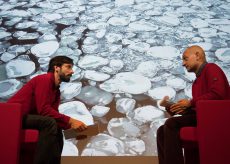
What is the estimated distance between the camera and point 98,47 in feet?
8.91

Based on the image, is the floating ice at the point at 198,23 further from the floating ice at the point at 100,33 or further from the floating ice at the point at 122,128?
the floating ice at the point at 122,128

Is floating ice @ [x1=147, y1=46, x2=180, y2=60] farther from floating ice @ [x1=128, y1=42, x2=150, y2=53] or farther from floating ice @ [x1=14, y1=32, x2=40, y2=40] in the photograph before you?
floating ice @ [x1=14, y1=32, x2=40, y2=40]

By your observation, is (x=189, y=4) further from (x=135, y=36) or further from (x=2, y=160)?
(x=2, y=160)

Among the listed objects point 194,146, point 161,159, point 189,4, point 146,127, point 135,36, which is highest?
point 189,4

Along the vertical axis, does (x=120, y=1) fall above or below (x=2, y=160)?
above

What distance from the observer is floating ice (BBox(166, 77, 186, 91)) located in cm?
239

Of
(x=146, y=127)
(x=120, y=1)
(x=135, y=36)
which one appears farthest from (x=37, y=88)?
(x=120, y=1)

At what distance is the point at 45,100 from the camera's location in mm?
1543

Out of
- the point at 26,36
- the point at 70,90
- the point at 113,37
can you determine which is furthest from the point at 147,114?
the point at 26,36

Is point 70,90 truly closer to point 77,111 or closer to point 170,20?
point 77,111

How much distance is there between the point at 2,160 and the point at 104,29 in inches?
71.4

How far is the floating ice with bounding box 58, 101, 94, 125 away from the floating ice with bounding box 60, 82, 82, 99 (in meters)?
0.08

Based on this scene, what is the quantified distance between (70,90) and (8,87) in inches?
19.6

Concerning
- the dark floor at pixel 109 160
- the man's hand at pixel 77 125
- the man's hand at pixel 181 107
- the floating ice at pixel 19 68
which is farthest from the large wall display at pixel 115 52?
the man's hand at pixel 181 107
